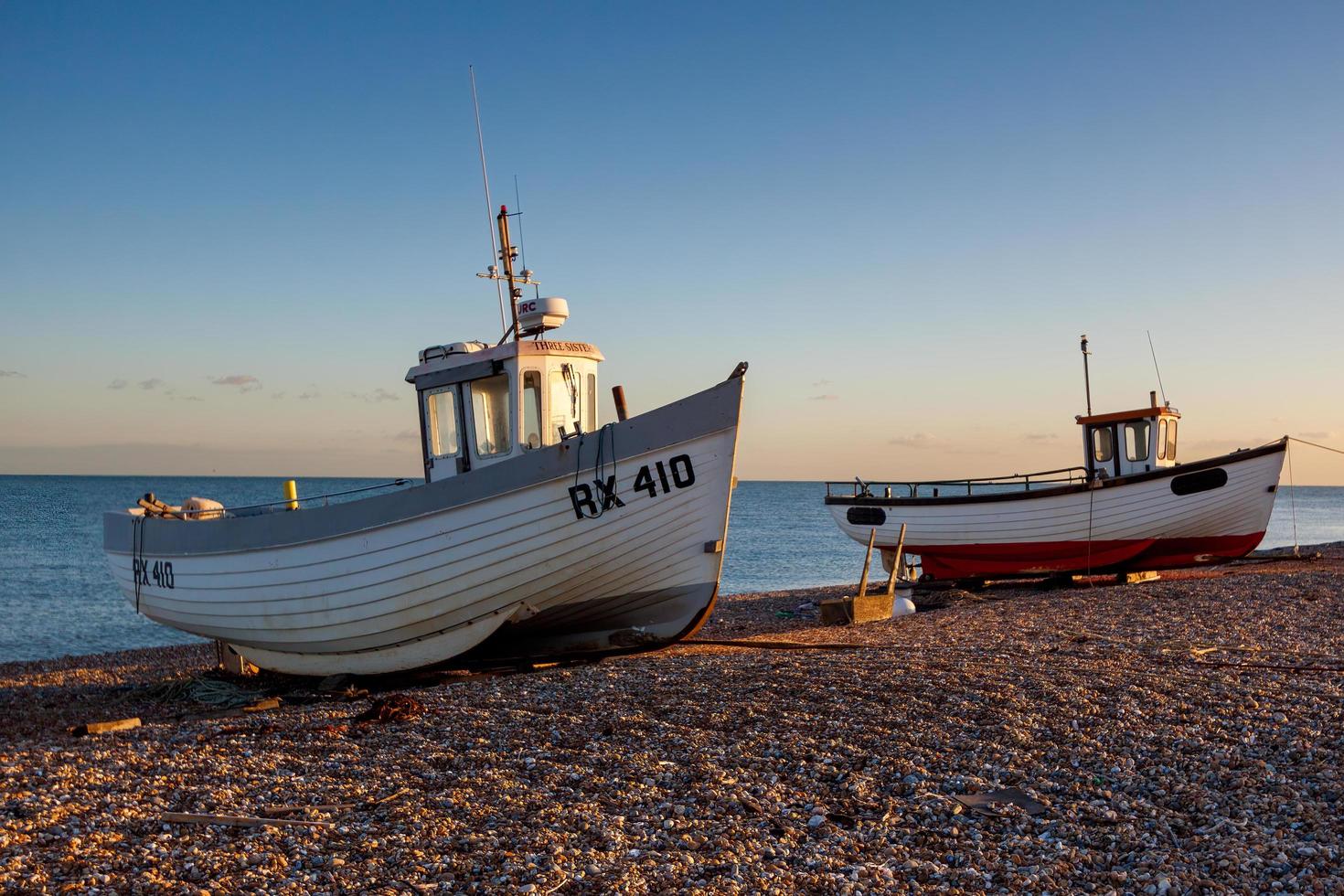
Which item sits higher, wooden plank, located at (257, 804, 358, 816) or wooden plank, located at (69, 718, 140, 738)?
wooden plank, located at (257, 804, 358, 816)

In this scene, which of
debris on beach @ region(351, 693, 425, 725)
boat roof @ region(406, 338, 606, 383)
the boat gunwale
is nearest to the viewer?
debris on beach @ region(351, 693, 425, 725)

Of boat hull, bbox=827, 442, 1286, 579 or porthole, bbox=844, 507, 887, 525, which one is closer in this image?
boat hull, bbox=827, 442, 1286, 579

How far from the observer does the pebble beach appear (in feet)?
15.5

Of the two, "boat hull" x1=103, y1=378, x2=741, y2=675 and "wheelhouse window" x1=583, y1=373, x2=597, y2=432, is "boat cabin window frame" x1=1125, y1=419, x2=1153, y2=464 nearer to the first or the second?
"boat hull" x1=103, y1=378, x2=741, y2=675

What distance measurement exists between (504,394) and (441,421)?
2.93 feet

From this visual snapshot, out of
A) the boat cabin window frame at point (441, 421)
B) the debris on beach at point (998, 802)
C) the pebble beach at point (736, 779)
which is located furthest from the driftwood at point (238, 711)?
the debris on beach at point (998, 802)

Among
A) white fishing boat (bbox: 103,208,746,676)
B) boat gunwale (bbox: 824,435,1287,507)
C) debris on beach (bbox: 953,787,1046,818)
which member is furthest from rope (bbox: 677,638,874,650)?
boat gunwale (bbox: 824,435,1287,507)

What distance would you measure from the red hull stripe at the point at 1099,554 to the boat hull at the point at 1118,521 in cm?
2

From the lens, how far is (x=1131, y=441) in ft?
65.6

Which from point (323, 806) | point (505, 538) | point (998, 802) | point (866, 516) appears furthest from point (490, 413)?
point (866, 516)

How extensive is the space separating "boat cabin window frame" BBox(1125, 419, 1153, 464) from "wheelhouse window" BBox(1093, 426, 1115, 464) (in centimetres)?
28

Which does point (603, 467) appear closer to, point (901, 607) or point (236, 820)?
point (236, 820)

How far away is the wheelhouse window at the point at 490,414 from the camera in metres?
11.0

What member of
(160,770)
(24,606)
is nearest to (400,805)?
(160,770)
